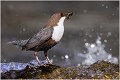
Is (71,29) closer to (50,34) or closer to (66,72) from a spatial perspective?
(50,34)

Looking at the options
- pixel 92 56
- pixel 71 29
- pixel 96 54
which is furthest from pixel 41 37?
pixel 71 29

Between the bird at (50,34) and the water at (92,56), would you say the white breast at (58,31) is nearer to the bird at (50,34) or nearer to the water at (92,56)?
the bird at (50,34)

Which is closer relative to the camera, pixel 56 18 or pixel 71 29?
pixel 56 18

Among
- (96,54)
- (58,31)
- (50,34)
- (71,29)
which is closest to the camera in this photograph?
(58,31)

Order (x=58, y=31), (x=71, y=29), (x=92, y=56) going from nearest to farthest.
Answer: (x=58, y=31) < (x=92, y=56) < (x=71, y=29)

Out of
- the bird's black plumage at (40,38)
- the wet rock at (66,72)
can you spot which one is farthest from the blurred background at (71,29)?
the wet rock at (66,72)
